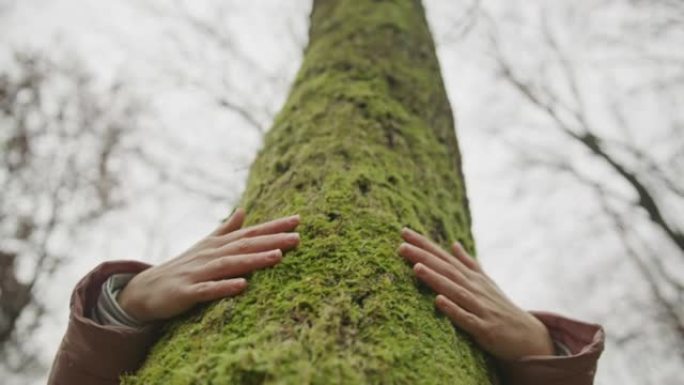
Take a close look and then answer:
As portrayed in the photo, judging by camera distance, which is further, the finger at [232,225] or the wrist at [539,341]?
the finger at [232,225]

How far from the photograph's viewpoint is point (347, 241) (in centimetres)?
131

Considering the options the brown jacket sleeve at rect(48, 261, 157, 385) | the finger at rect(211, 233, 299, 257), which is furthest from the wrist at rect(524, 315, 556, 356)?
the brown jacket sleeve at rect(48, 261, 157, 385)

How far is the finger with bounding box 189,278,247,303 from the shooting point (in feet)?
3.97

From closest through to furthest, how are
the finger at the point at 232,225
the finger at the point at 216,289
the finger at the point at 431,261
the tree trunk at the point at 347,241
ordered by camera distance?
1. the tree trunk at the point at 347,241
2. the finger at the point at 216,289
3. the finger at the point at 431,261
4. the finger at the point at 232,225

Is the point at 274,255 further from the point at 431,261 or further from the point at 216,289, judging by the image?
the point at 431,261

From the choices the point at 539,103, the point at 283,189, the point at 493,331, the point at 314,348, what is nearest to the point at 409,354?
the point at 314,348

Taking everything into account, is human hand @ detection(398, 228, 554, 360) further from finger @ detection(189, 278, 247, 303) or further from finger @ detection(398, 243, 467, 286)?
finger @ detection(189, 278, 247, 303)

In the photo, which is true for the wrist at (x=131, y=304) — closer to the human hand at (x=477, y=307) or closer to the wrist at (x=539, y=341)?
the human hand at (x=477, y=307)

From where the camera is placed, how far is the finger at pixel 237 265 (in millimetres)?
1258

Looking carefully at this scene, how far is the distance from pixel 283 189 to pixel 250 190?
1.17 ft

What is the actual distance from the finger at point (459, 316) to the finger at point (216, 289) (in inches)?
22.0

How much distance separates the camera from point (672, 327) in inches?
344

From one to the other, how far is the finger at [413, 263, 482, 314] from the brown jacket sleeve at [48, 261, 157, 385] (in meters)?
0.84

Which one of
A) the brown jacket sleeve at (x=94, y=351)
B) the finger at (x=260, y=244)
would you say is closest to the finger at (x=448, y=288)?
the finger at (x=260, y=244)
